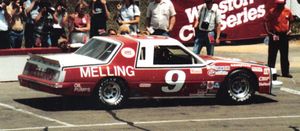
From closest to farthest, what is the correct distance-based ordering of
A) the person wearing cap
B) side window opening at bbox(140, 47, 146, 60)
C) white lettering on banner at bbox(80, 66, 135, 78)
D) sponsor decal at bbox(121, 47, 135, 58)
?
white lettering on banner at bbox(80, 66, 135, 78) → sponsor decal at bbox(121, 47, 135, 58) → side window opening at bbox(140, 47, 146, 60) → the person wearing cap

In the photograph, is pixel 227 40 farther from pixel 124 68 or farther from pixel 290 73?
pixel 124 68

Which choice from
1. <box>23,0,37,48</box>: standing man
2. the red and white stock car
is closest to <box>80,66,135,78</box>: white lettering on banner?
the red and white stock car

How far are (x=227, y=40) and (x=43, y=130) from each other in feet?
43.6

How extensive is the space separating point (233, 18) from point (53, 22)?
302 inches

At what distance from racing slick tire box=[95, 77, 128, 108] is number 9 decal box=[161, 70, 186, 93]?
0.76 metres

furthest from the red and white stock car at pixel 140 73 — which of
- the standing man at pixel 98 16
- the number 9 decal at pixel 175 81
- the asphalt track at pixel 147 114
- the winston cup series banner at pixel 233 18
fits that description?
the winston cup series banner at pixel 233 18

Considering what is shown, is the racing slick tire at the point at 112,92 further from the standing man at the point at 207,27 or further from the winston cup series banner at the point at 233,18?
the winston cup series banner at the point at 233,18

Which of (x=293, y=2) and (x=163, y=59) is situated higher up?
(x=293, y=2)

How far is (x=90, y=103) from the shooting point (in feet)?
44.0

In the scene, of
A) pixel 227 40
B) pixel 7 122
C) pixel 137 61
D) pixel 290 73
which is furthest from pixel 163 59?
pixel 227 40

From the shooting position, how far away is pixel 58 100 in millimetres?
13766

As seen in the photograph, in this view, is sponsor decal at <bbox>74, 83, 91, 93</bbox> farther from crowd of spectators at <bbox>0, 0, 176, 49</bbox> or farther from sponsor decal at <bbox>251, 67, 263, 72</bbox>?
crowd of spectators at <bbox>0, 0, 176, 49</bbox>

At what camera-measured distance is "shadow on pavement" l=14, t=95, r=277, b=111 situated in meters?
12.9

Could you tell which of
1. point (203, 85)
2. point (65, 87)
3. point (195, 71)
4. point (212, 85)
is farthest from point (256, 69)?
point (65, 87)
